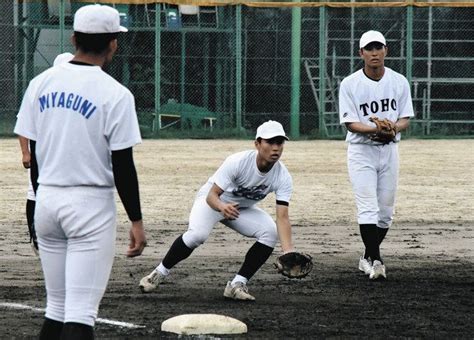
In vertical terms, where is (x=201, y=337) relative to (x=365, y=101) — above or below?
below

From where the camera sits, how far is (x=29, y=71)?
92.7 ft

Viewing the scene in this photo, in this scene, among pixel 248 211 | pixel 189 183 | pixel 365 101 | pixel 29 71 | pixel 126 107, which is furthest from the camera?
pixel 29 71

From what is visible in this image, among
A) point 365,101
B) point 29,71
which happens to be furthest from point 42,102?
point 29,71

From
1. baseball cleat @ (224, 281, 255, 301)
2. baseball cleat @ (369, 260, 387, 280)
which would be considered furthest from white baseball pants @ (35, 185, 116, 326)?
baseball cleat @ (369, 260, 387, 280)

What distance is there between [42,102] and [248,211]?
3965 mm

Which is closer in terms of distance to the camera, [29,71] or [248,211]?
[248,211]

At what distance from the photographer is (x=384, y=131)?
33.4 feet

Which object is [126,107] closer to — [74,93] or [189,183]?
[74,93]

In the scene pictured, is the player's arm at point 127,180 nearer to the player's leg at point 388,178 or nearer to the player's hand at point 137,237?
the player's hand at point 137,237

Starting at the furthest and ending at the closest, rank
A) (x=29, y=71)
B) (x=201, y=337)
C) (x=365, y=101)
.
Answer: (x=29, y=71), (x=365, y=101), (x=201, y=337)

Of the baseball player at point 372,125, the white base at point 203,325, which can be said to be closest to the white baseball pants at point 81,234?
the white base at point 203,325

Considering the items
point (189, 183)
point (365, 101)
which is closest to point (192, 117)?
point (189, 183)

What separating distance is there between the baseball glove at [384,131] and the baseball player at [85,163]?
4866 millimetres

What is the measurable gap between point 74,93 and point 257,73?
23377 millimetres
